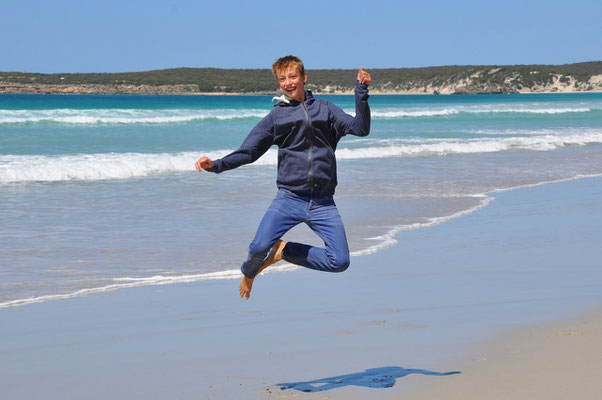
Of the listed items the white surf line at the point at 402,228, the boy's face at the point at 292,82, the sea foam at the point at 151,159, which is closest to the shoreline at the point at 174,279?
the white surf line at the point at 402,228

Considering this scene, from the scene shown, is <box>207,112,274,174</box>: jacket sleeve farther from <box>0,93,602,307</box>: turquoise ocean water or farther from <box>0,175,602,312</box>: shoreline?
<box>0,93,602,307</box>: turquoise ocean water

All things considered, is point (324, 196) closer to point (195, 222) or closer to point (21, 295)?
point (21, 295)

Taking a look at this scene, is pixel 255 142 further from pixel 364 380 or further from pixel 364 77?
pixel 364 380

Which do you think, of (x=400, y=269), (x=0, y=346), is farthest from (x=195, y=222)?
(x=0, y=346)

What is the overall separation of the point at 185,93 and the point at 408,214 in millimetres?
146431

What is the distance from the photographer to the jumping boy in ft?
16.5

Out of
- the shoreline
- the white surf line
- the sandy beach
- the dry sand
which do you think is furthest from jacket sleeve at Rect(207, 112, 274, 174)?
the white surf line

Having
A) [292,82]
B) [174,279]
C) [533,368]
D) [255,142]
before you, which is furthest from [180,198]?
[533,368]

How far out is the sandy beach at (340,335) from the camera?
478 cm

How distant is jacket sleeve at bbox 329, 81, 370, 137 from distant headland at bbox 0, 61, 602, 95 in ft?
475

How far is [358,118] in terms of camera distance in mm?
4957

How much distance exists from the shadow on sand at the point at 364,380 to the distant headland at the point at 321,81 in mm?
145059

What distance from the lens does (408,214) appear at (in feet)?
39.0

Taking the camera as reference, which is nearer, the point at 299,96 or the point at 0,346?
the point at 299,96
